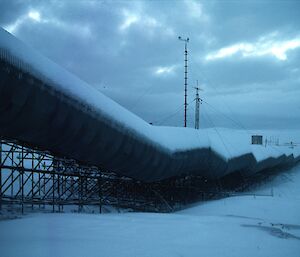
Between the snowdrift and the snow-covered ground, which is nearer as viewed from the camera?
the snow-covered ground

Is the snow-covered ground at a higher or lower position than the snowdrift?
lower

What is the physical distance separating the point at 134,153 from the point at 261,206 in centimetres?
863

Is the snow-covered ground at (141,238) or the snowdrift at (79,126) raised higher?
the snowdrift at (79,126)

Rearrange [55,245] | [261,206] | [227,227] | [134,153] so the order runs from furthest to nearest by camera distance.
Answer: [261,206] < [134,153] < [227,227] < [55,245]

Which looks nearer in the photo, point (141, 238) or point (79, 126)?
point (141, 238)

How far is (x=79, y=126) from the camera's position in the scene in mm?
13156

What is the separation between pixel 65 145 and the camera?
13609mm

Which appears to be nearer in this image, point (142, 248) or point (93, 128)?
point (142, 248)

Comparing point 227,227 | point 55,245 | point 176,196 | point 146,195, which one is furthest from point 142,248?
point 176,196

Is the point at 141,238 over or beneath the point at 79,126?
beneath

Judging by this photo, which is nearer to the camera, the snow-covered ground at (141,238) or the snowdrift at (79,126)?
the snow-covered ground at (141,238)

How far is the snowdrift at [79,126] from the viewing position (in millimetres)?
10945

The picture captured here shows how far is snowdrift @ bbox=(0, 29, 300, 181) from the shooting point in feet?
35.9

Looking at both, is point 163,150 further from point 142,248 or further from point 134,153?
point 142,248
